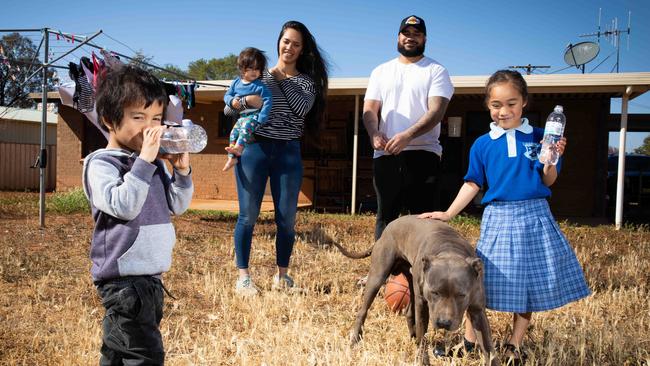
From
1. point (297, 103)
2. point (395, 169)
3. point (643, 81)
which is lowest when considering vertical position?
point (395, 169)

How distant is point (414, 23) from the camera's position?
4.62 metres

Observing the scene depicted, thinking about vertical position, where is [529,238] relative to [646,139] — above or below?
below

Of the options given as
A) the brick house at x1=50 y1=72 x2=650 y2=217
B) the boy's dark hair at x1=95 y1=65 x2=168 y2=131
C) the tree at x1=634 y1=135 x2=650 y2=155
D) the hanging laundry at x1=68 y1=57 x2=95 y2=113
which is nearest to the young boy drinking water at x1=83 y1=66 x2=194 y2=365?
the boy's dark hair at x1=95 y1=65 x2=168 y2=131

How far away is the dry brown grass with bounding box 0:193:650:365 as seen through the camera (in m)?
3.41

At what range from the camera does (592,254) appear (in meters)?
Result: 7.65

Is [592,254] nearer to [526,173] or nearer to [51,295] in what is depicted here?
[526,173]

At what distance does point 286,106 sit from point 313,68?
0.50 meters

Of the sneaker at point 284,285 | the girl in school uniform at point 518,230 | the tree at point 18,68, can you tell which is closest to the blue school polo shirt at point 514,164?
the girl in school uniform at point 518,230

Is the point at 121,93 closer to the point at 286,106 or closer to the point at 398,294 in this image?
the point at 286,106

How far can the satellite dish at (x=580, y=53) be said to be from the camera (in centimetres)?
1388

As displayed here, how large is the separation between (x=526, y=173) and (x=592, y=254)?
5048 millimetres

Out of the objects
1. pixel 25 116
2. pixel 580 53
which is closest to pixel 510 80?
pixel 580 53

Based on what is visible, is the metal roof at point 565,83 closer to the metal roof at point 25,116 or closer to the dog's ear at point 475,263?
the dog's ear at point 475,263

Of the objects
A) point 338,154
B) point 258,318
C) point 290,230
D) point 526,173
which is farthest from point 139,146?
point 338,154
